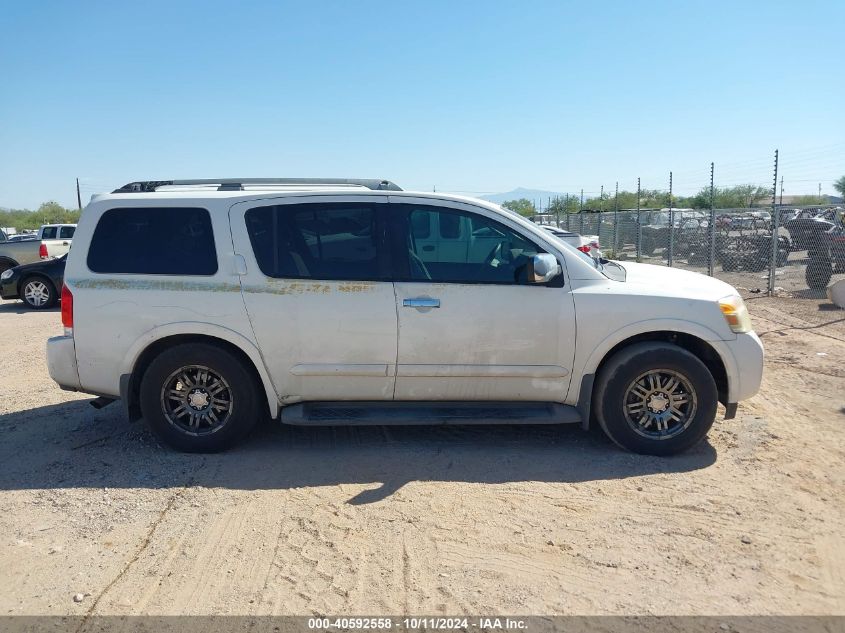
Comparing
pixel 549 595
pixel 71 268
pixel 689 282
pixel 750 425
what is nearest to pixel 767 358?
pixel 750 425

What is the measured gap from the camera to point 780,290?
14414 mm

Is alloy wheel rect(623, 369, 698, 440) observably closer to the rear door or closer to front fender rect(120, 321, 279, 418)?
the rear door

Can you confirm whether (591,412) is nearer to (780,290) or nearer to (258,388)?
(258,388)

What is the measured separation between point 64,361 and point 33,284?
1078 cm

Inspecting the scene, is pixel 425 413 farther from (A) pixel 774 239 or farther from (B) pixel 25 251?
(B) pixel 25 251

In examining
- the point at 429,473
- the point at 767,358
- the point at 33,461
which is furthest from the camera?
the point at 767,358

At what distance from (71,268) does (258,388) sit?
1629mm

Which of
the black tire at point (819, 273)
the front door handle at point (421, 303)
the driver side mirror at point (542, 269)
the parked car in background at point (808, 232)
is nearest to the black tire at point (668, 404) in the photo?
the driver side mirror at point (542, 269)

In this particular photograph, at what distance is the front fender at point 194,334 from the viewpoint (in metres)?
5.09

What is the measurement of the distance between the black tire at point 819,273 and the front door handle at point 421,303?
39.2ft

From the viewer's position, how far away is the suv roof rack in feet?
18.6

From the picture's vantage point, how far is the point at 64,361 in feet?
17.1

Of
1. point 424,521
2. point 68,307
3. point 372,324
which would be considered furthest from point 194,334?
point 424,521

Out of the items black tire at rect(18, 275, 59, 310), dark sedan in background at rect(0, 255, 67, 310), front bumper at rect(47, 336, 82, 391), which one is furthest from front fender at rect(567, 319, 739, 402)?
black tire at rect(18, 275, 59, 310)
